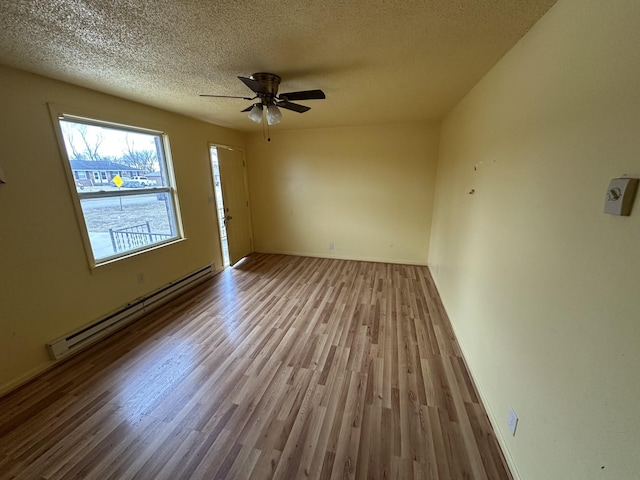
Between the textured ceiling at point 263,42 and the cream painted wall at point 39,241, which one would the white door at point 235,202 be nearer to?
the cream painted wall at point 39,241

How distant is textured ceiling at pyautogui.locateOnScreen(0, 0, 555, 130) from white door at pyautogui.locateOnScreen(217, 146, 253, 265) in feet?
6.08

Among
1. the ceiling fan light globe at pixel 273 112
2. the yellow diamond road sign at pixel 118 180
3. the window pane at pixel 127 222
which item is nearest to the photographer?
the ceiling fan light globe at pixel 273 112

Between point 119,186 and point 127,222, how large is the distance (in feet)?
1.36

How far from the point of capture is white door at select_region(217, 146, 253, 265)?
4332 millimetres

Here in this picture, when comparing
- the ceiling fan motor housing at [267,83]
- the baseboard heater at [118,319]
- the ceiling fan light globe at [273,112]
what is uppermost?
the ceiling fan motor housing at [267,83]

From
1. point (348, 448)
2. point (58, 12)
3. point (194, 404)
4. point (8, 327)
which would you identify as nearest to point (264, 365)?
point (194, 404)

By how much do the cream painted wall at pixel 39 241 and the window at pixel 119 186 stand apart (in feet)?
0.44

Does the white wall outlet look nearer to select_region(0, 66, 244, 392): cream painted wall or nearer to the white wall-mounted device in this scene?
the white wall-mounted device

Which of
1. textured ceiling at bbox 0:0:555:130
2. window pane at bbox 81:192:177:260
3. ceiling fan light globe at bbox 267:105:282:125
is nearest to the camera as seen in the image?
textured ceiling at bbox 0:0:555:130

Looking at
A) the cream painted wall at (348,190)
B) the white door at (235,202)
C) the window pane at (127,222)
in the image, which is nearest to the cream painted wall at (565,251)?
the cream painted wall at (348,190)

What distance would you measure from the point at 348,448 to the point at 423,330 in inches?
59.1

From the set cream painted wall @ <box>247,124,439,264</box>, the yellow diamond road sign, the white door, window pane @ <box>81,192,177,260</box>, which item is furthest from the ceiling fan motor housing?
cream painted wall @ <box>247,124,439,264</box>

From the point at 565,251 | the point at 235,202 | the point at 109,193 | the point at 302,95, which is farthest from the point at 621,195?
the point at 235,202

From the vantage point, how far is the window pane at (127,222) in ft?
8.27
